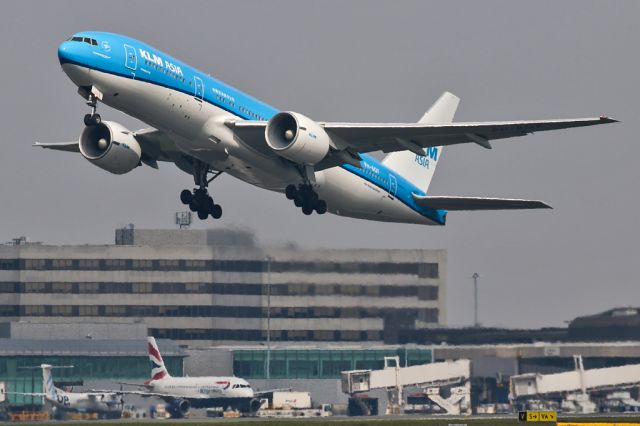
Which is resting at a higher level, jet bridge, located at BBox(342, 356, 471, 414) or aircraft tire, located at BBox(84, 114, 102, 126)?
aircraft tire, located at BBox(84, 114, 102, 126)

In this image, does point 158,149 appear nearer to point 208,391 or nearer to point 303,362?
point 208,391

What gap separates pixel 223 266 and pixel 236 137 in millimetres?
39526

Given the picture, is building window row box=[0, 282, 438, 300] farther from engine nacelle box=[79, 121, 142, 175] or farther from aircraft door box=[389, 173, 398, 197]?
engine nacelle box=[79, 121, 142, 175]

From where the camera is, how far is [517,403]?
7450 centimetres

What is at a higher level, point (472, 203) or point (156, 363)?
point (472, 203)

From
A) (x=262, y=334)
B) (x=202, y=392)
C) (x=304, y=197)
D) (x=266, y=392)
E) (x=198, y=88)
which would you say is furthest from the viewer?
(x=262, y=334)

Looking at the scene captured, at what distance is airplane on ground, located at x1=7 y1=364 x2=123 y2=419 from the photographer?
73.9m

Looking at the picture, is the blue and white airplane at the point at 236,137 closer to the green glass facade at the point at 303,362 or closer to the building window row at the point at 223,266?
the building window row at the point at 223,266

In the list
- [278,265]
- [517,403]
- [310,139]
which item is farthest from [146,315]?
[310,139]

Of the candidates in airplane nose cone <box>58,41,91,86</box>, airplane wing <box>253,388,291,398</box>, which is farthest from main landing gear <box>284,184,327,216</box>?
airplane wing <box>253,388,291,398</box>

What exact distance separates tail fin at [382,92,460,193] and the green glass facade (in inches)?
1071

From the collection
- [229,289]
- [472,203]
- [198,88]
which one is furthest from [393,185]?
[229,289]

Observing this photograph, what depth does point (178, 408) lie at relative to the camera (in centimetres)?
7800

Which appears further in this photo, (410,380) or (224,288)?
(224,288)
